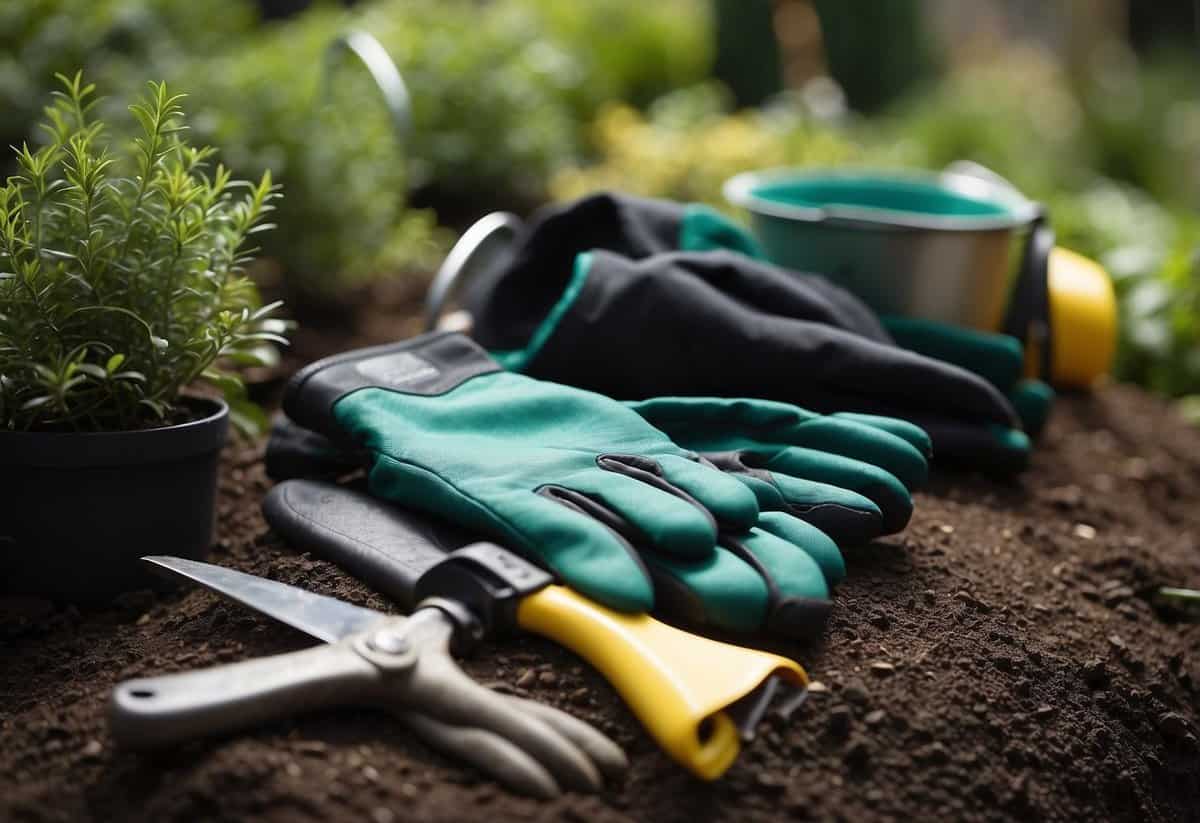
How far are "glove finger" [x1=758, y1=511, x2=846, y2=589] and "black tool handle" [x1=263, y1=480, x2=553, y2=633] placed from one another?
362 millimetres

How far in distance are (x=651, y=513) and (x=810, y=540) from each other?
0.84 feet

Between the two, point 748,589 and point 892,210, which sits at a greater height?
point 892,210

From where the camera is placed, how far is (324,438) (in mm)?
2025

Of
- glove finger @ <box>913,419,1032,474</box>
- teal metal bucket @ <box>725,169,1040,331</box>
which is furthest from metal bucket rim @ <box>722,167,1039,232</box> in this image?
glove finger @ <box>913,419,1032,474</box>

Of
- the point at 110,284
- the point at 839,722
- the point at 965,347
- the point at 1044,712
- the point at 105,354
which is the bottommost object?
the point at 1044,712

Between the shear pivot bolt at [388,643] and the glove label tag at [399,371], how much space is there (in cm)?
66

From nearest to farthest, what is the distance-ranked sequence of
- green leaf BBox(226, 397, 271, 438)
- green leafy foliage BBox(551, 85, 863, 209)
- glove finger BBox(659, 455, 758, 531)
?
glove finger BBox(659, 455, 758, 531) < green leaf BBox(226, 397, 271, 438) < green leafy foliage BBox(551, 85, 863, 209)

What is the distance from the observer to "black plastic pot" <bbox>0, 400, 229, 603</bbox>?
1675 mm

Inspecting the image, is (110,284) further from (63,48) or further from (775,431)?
(63,48)

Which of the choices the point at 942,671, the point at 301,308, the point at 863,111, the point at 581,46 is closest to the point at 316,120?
the point at 301,308

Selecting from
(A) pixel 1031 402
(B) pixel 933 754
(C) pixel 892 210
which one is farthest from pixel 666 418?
(C) pixel 892 210

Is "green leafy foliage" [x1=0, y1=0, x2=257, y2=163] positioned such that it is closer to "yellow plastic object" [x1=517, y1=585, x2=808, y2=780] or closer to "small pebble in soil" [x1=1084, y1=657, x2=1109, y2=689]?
"yellow plastic object" [x1=517, y1=585, x2=808, y2=780]

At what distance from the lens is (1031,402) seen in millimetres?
2617

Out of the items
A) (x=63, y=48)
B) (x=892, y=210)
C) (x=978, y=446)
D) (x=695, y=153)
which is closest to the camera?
(x=978, y=446)
